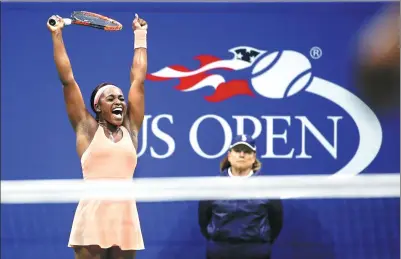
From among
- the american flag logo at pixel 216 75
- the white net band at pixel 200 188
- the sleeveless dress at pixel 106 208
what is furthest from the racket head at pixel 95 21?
the white net band at pixel 200 188

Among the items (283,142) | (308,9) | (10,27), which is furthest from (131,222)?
(308,9)

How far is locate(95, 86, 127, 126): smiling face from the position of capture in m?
3.83

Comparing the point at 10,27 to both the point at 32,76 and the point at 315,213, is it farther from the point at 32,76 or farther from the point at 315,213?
the point at 315,213

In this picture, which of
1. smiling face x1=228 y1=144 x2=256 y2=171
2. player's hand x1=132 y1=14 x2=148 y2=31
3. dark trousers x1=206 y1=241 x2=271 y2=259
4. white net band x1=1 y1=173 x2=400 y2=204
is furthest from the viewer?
player's hand x1=132 y1=14 x2=148 y2=31

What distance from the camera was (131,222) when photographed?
12.5 ft

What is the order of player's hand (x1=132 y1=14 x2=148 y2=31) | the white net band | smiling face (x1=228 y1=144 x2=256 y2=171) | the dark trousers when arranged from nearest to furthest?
the white net band → the dark trousers → smiling face (x1=228 y1=144 x2=256 y2=171) → player's hand (x1=132 y1=14 x2=148 y2=31)

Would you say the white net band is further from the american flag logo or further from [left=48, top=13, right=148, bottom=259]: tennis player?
the american flag logo

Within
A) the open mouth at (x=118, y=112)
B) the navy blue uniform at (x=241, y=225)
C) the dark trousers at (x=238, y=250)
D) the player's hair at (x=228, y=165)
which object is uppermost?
the open mouth at (x=118, y=112)

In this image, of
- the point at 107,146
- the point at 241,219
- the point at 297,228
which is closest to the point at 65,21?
the point at 107,146

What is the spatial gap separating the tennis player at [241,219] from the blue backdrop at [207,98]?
11cm

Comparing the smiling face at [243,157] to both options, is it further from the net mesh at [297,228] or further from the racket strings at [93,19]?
the racket strings at [93,19]

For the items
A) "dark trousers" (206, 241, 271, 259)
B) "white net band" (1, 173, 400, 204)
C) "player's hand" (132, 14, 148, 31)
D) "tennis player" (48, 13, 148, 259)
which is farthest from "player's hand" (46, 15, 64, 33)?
"dark trousers" (206, 241, 271, 259)

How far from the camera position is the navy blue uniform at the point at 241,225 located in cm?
366

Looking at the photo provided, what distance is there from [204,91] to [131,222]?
717 millimetres
